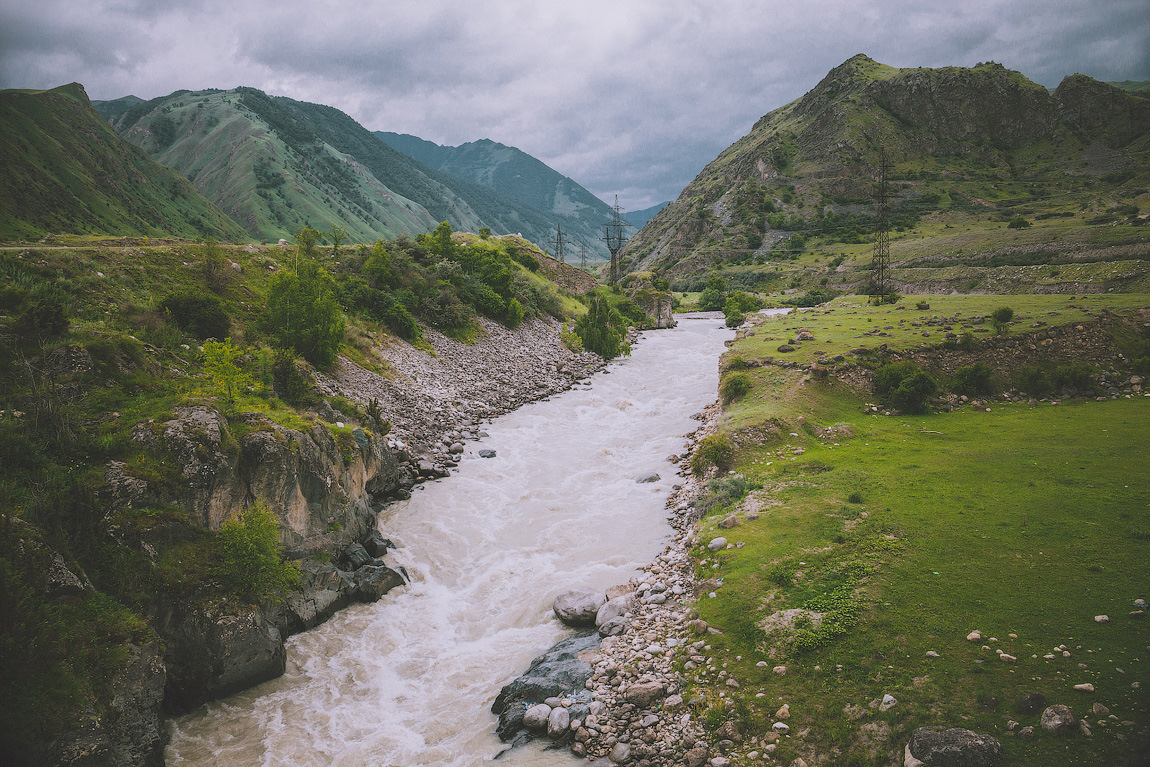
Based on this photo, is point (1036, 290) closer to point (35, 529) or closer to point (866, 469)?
point (866, 469)

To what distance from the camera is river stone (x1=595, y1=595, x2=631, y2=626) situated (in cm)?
1288

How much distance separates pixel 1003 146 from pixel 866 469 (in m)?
217

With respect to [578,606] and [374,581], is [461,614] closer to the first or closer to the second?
[374,581]

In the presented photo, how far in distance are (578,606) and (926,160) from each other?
697 ft

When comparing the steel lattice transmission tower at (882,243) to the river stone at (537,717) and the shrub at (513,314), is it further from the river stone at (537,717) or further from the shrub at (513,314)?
the river stone at (537,717)

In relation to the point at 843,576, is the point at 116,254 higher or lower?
higher

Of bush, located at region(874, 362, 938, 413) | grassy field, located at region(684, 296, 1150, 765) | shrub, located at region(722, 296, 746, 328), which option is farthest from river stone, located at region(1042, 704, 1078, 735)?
shrub, located at region(722, 296, 746, 328)

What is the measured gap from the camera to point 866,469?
17.0 m

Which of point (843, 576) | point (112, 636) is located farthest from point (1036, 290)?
point (112, 636)

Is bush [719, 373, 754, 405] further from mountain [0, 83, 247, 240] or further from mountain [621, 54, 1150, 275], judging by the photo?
mountain [621, 54, 1150, 275]

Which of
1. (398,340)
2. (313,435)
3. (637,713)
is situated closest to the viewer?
(637,713)

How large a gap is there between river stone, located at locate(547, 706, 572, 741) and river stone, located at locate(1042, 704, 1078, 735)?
7.54 m

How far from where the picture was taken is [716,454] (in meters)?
19.6

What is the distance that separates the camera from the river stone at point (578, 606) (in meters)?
13.3
